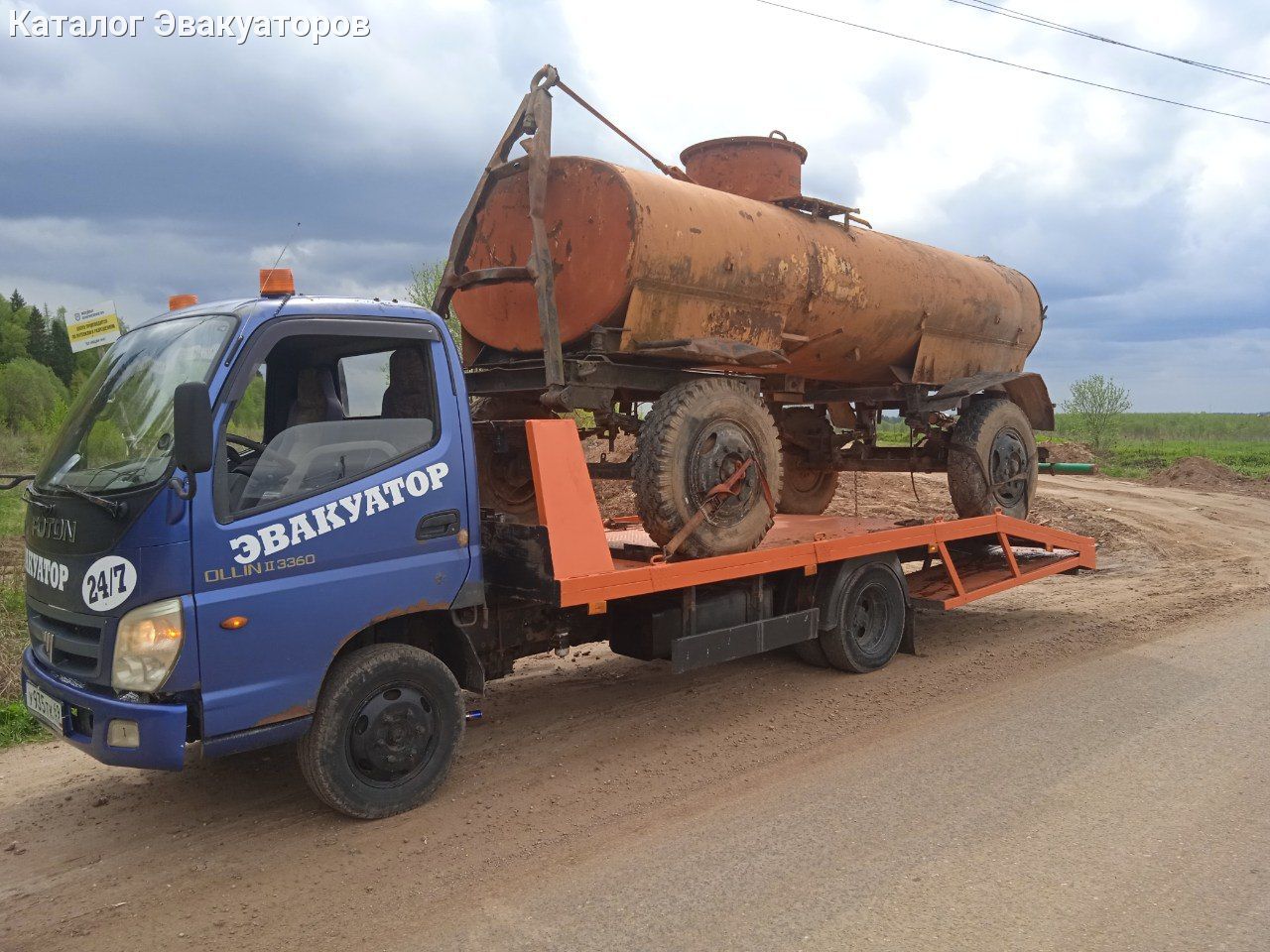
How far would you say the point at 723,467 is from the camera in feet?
18.7

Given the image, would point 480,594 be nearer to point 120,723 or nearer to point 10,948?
point 120,723

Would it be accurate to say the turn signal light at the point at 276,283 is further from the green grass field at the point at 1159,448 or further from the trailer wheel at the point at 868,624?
the green grass field at the point at 1159,448

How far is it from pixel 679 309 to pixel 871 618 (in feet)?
9.65

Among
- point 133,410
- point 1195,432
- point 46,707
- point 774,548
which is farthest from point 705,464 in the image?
point 1195,432

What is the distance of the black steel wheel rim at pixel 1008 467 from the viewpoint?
8227 millimetres

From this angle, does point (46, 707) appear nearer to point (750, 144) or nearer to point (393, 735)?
point (393, 735)

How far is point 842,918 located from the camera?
3.44 meters

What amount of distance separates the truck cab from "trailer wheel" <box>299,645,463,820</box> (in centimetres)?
4

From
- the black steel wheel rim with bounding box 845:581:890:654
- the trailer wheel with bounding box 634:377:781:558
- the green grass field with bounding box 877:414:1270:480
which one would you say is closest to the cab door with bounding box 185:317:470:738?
the trailer wheel with bounding box 634:377:781:558

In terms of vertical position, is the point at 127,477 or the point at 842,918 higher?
the point at 127,477

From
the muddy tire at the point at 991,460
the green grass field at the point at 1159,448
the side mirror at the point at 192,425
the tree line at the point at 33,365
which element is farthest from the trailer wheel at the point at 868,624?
the tree line at the point at 33,365

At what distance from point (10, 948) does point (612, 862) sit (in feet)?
7.32

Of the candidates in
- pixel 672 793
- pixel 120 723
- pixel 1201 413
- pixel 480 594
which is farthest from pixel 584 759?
pixel 1201 413

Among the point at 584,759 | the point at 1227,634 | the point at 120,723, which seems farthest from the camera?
the point at 1227,634
